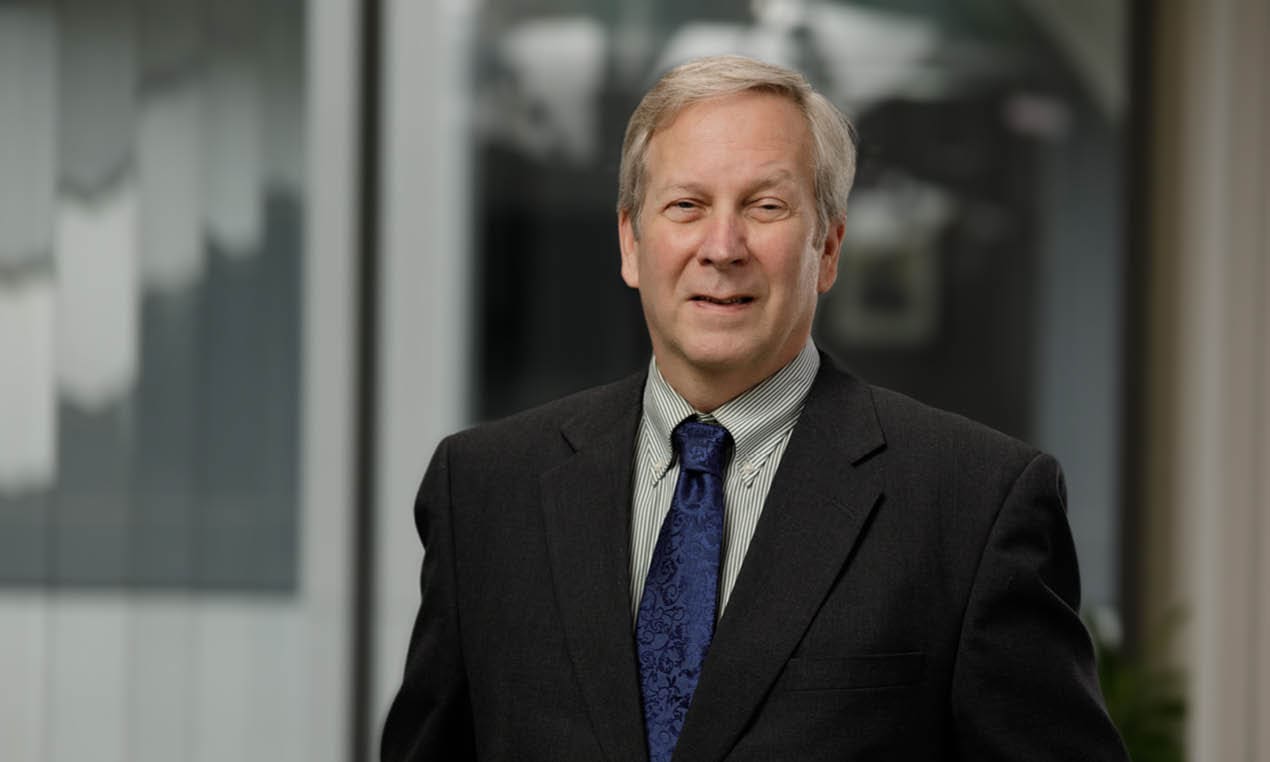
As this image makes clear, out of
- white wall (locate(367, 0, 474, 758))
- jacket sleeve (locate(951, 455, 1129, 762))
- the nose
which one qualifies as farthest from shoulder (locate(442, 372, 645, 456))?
white wall (locate(367, 0, 474, 758))

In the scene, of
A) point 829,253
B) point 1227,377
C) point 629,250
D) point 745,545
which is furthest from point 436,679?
point 1227,377

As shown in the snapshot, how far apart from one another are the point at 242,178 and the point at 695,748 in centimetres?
256

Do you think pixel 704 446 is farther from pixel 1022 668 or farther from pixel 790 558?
pixel 1022 668

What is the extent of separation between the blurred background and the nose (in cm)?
227

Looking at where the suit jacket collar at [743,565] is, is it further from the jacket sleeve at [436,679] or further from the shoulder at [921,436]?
the jacket sleeve at [436,679]

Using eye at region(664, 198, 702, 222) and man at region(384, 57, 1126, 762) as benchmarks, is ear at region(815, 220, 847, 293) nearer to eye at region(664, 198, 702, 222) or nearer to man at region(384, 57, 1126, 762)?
man at region(384, 57, 1126, 762)

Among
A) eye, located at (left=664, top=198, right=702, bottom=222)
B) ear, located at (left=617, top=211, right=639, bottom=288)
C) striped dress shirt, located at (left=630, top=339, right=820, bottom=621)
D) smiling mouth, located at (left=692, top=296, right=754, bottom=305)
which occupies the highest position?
eye, located at (left=664, top=198, right=702, bottom=222)

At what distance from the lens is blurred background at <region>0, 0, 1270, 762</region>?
3.44 metres

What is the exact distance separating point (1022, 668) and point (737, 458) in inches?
12.2

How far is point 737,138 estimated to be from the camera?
135 cm

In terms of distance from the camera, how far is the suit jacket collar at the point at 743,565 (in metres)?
1.30

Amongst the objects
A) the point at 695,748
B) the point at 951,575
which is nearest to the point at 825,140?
the point at 951,575

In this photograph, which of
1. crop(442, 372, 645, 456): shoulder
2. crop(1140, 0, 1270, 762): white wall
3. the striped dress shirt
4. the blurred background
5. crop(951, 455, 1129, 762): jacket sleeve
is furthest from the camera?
the blurred background

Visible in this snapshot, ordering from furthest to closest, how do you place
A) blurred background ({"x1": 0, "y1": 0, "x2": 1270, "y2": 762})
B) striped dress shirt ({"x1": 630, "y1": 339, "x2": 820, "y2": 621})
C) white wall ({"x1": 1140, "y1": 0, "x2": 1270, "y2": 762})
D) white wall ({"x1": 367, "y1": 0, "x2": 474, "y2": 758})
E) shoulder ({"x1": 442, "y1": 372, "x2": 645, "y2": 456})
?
1. white wall ({"x1": 367, "y1": 0, "x2": 474, "y2": 758})
2. blurred background ({"x1": 0, "y1": 0, "x2": 1270, "y2": 762})
3. white wall ({"x1": 1140, "y1": 0, "x2": 1270, "y2": 762})
4. shoulder ({"x1": 442, "y1": 372, "x2": 645, "y2": 456})
5. striped dress shirt ({"x1": 630, "y1": 339, "x2": 820, "y2": 621})
